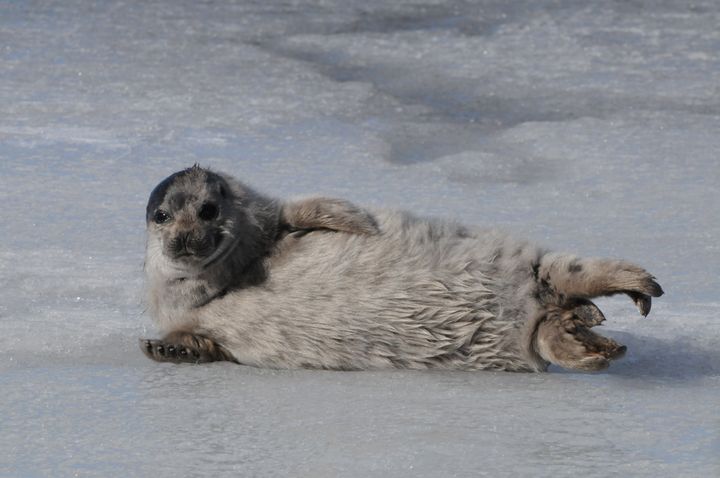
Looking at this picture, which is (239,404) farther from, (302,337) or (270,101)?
(270,101)

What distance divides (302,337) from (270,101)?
101 inches

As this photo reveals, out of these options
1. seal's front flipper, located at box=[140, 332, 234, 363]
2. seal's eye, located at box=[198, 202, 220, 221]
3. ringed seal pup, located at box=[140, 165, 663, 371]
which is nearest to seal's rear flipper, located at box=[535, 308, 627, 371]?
ringed seal pup, located at box=[140, 165, 663, 371]

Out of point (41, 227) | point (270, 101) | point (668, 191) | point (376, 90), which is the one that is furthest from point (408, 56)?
point (41, 227)

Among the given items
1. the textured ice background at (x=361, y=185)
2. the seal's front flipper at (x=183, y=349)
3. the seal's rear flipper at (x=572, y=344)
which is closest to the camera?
the textured ice background at (x=361, y=185)

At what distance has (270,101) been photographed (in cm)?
579

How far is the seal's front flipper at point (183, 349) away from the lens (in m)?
3.29

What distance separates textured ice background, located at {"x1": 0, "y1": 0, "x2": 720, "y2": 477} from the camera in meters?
2.68

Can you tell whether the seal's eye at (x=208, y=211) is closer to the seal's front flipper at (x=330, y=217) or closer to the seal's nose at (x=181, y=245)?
the seal's nose at (x=181, y=245)

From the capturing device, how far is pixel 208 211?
357 centimetres

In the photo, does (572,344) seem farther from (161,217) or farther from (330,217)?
(161,217)

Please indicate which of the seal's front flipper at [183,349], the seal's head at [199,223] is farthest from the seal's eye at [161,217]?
the seal's front flipper at [183,349]

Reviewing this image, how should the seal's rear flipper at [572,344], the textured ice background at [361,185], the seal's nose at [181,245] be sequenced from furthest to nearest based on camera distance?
the seal's nose at [181,245] → the seal's rear flipper at [572,344] → the textured ice background at [361,185]

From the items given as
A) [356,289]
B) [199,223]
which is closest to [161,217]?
[199,223]

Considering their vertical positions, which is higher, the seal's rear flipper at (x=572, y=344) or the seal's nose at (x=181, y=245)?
the seal's nose at (x=181, y=245)
